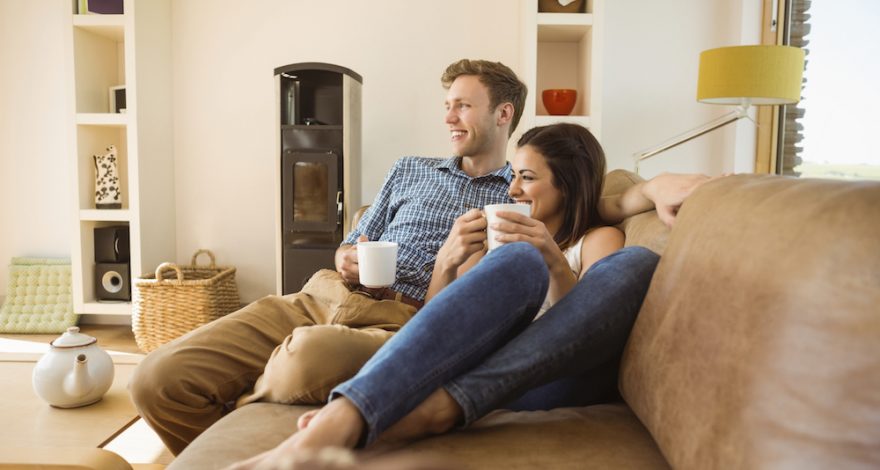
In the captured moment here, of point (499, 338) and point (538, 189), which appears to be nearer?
point (499, 338)

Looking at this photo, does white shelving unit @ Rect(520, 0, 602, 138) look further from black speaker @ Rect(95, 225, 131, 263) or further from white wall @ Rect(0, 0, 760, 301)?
black speaker @ Rect(95, 225, 131, 263)

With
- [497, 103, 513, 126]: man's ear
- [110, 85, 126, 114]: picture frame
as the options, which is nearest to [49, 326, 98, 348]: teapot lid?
[497, 103, 513, 126]: man's ear

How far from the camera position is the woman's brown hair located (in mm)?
1672

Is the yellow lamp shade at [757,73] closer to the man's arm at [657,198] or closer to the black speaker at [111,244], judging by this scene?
the man's arm at [657,198]

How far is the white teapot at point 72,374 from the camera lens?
190 cm

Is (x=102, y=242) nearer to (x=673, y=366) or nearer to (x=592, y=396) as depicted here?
(x=592, y=396)

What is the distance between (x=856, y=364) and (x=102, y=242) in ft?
11.5

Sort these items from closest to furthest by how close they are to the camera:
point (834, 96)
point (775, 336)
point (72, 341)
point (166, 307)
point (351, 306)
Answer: point (775, 336) → point (351, 306) → point (72, 341) → point (834, 96) → point (166, 307)

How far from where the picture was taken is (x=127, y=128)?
3.35 metres

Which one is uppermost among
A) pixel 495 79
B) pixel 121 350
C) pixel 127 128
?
pixel 495 79

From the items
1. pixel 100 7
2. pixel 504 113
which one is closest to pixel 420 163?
pixel 504 113

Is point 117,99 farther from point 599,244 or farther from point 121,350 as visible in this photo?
point 599,244

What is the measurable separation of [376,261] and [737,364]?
0.79m

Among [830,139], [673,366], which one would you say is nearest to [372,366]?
[673,366]
